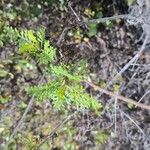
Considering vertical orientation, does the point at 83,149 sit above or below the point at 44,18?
below

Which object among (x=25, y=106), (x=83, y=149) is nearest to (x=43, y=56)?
(x=25, y=106)

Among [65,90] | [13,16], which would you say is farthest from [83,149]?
[65,90]

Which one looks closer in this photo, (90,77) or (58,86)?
(58,86)

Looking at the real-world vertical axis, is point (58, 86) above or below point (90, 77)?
above

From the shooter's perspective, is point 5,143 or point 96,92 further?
point 96,92

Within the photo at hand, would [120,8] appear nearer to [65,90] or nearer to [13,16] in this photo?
[13,16]

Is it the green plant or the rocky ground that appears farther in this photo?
the rocky ground

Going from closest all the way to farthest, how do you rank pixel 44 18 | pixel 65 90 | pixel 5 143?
1. pixel 65 90
2. pixel 5 143
3. pixel 44 18

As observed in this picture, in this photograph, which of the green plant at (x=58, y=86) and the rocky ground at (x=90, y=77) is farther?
the rocky ground at (x=90, y=77)

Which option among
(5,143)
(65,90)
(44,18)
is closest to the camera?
(65,90)

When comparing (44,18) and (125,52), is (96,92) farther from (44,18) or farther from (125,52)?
(44,18)

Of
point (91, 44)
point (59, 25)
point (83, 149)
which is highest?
point (59, 25)
